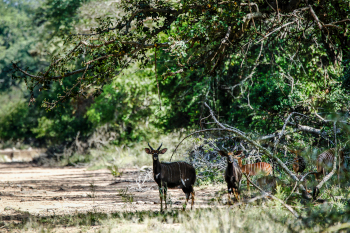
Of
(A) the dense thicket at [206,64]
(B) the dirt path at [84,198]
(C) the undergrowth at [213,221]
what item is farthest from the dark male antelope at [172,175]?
(A) the dense thicket at [206,64]

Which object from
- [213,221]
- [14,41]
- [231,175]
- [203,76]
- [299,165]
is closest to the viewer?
[213,221]

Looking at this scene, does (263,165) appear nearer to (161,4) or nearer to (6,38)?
(161,4)

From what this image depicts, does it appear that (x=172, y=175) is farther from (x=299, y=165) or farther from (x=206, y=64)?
(x=299, y=165)

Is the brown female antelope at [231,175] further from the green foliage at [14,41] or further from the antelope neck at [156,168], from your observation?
the green foliage at [14,41]

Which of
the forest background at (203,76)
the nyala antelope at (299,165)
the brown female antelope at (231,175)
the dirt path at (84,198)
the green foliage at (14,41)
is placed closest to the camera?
the brown female antelope at (231,175)

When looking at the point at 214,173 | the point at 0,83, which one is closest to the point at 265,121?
the point at 214,173

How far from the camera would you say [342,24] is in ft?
32.5

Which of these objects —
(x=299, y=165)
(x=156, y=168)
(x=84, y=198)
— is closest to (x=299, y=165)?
(x=299, y=165)

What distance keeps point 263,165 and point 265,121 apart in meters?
3.36

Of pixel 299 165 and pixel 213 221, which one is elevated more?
pixel 299 165

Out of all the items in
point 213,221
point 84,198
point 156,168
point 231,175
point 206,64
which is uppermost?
point 206,64

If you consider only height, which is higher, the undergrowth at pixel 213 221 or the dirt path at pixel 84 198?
the undergrowth at pixel 213 221

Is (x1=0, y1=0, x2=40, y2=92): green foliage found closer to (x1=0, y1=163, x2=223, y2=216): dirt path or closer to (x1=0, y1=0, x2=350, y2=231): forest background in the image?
(x1=0, y1=0, x2=350, y2=231): forest background

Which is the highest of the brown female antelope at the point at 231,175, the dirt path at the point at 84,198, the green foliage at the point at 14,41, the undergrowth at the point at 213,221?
the green foliage at the point at 14,41
